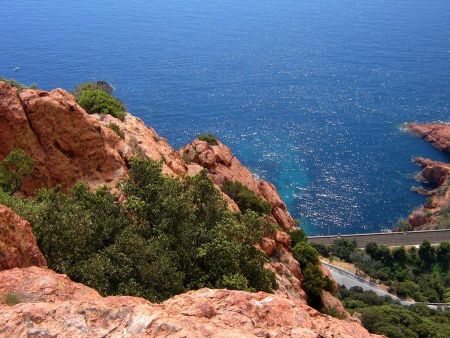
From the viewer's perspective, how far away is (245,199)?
41750mm

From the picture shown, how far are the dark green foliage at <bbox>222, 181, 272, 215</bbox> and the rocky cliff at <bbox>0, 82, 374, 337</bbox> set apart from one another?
2.09 meters

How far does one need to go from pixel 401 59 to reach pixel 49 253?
525 feet

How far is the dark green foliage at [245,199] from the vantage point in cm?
4147

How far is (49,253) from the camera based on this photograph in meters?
20.8

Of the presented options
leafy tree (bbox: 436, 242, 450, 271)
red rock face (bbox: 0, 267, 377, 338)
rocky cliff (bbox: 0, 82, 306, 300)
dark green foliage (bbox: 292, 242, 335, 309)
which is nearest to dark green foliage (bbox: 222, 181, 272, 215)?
dark green foliage (bbox: 292, 242, 335, 309)

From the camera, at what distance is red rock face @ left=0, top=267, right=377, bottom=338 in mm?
11625

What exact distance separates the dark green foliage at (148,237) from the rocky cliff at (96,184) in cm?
326

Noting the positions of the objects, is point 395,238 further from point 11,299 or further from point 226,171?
point 11,299

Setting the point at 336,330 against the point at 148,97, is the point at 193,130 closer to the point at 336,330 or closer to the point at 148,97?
the point at 148,97

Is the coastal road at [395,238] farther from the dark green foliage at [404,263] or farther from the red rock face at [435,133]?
the red rock face at [435,133]

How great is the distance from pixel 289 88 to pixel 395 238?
68.4 m

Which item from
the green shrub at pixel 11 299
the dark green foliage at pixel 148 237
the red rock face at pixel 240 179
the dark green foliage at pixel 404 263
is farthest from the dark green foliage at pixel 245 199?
the dark green foliage at pixel 404 263

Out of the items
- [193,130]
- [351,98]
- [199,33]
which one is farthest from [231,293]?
[199,33]

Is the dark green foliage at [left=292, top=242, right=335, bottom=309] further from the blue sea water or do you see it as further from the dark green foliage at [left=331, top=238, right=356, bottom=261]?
the blue sea water
